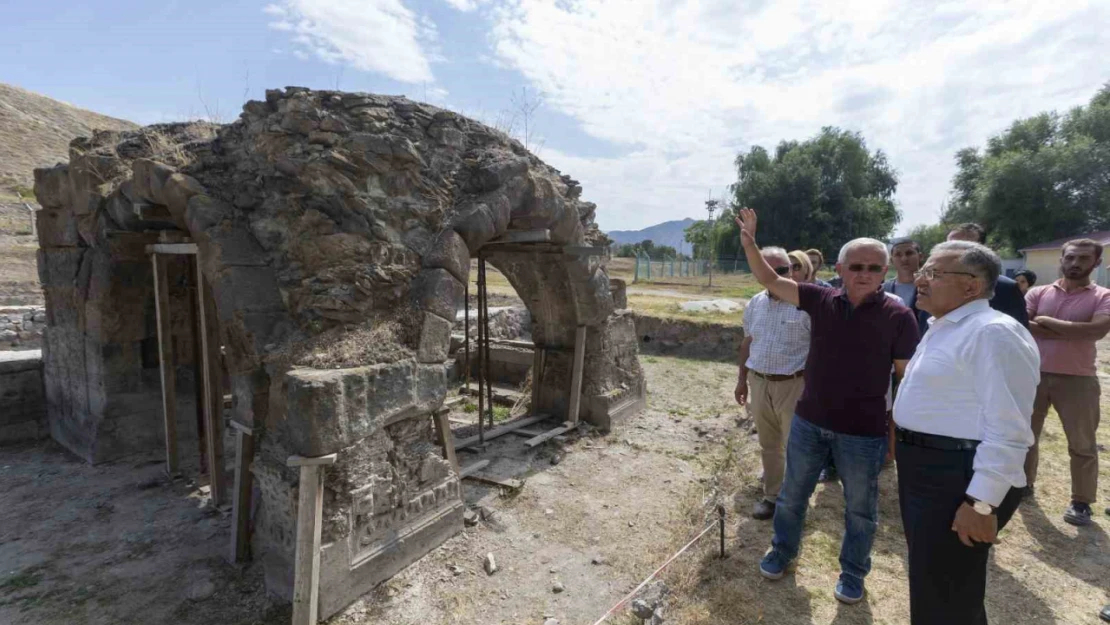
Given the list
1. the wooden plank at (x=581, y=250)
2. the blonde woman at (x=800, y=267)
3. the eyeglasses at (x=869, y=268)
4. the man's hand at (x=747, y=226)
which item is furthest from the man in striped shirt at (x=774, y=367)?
the wooden plank at (x=581, y=250)

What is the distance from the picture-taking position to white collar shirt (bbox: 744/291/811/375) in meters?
3.74

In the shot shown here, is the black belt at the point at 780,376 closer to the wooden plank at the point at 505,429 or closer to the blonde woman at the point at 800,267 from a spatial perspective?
the blonde woman at the point at 800,267

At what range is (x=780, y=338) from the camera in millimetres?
3773

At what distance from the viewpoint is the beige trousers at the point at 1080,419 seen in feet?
12.3

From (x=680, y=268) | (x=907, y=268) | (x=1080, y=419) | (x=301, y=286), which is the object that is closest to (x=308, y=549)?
(x=301, y=286)

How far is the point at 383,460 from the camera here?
12.1 feet

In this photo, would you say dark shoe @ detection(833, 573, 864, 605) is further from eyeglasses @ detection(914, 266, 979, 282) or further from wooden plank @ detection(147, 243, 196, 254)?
wooden plank @ detection(147, 243, 196, 254)

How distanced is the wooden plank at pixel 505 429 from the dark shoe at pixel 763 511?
3086mm

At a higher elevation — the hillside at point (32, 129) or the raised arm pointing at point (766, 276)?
the hillside at point (32, 129)

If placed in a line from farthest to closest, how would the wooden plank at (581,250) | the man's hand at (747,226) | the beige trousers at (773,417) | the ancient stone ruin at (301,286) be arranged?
the wooden plank at (581,250) → the beige trousers at (773,417) → the ancient stone ruin at (301,286) → the man's hand at (747,226)

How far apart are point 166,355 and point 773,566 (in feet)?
17.3

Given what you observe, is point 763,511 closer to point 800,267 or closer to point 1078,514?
point 800,267

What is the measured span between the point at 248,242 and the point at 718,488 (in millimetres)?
4478

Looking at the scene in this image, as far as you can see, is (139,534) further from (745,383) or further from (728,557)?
(745,383)
